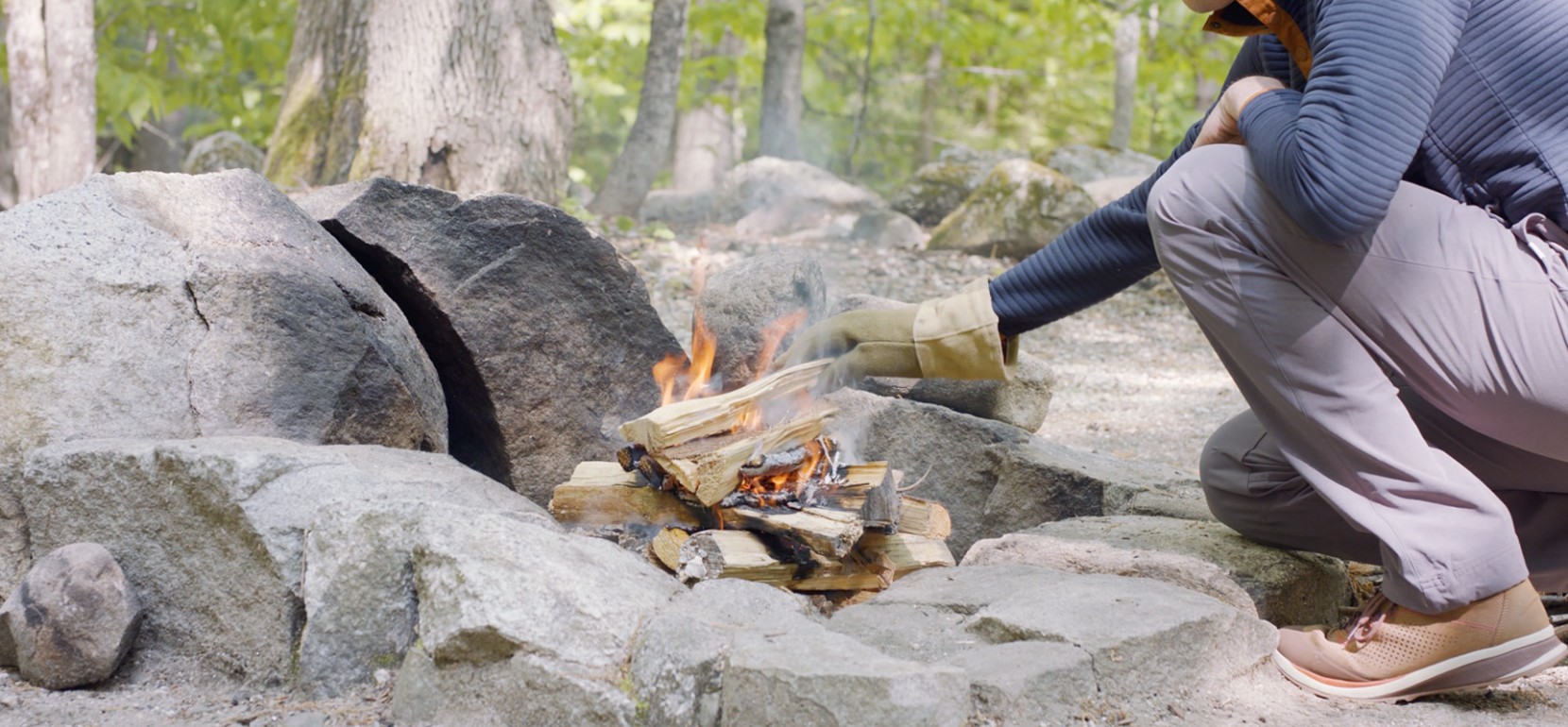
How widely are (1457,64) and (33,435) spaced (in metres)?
2.86

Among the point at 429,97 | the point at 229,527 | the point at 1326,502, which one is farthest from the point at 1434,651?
the point at 429,97

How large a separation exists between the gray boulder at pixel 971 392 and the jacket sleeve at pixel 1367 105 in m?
1.66

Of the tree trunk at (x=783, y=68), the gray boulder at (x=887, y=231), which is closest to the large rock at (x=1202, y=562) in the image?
the gray boulder at (x=887, y=231)

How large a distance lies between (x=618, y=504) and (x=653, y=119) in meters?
6.61

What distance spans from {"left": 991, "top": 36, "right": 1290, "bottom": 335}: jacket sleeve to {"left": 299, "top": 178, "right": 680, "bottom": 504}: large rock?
1118mm

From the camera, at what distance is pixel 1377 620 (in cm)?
228

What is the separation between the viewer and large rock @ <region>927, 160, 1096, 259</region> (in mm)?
8695

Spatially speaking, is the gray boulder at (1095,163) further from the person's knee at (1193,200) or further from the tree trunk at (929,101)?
the person's knee at (1193,200)

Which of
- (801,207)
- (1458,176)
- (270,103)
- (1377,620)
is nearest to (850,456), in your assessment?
(1377,620)

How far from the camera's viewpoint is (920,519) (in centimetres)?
300

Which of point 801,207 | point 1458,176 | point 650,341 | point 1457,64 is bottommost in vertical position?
point 801,207

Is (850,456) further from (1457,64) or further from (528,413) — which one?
(1457,64)

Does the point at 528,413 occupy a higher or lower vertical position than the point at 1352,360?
lower

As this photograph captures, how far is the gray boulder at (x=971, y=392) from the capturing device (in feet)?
12.1
